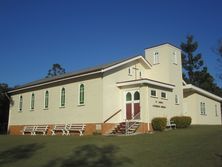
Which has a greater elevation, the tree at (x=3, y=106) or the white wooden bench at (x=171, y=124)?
the tree at (x=3, y=106)

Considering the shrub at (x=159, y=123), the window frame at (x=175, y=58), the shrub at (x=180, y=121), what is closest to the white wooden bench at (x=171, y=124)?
the shrub at (x=180, y=121)

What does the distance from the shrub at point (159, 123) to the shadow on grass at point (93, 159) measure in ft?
32.3

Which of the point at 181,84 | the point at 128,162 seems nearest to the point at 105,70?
the point at 181,84

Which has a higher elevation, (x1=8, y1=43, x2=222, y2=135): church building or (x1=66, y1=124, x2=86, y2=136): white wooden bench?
(x1=8, y1=43, x2=222, y2=135): church building

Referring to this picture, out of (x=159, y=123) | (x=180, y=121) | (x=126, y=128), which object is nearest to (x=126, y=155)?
(x=126, y=128)

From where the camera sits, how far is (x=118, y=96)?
2847 cm

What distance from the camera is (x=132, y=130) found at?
25734mm

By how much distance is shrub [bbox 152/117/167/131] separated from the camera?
86.2 ft

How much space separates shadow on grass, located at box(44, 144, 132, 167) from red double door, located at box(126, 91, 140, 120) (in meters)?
10.5

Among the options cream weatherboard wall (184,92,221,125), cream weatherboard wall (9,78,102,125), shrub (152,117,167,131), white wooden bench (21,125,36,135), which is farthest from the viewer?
cream weatherboard wall (184,92,221,125)

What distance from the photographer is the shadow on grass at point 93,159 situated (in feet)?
44.1

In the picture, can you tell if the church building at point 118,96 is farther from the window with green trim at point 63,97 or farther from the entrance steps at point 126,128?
the entrance steps at point 126,128

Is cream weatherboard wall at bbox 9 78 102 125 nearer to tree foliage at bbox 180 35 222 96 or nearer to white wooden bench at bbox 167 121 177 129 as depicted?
white wooden bench at bbox 167 121 177 129

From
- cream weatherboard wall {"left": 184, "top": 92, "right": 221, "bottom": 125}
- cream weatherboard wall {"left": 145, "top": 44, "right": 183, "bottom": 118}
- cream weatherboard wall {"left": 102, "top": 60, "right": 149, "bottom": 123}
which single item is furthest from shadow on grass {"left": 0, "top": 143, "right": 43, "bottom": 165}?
cream weatherboard wall {"left": 184, "top": 92, "right": 221, "bottom": 125}
